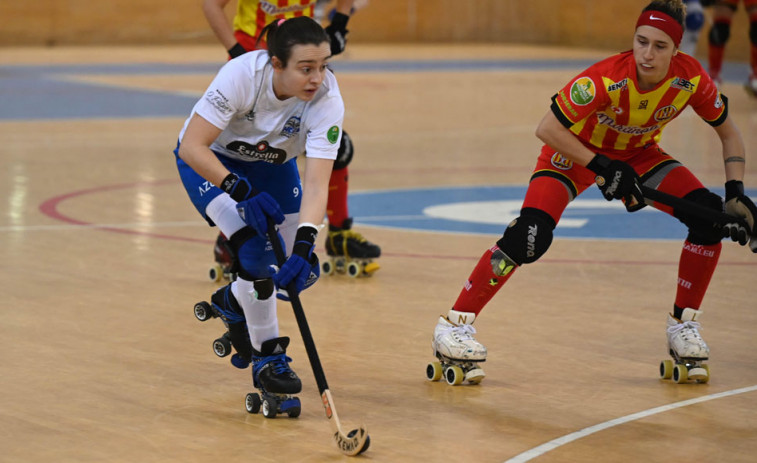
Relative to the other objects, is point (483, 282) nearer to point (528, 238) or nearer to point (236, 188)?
point (528, 238)

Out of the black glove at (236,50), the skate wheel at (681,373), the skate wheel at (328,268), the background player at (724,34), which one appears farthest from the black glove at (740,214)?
the background player at (724,34)

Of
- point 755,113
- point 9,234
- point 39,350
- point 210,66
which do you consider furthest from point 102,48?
point 39,350

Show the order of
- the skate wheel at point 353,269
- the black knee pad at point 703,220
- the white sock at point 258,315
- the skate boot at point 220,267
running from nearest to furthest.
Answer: the white sock at point 258,315 < the black knee pad at point 703,220 < the skate boot at point 220,267 < the skate wheel at point 353,269

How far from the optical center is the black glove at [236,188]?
179 inches

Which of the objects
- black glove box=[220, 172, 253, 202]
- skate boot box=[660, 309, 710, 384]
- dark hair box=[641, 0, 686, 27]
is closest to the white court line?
skate boot box=[660, 309, 710, 384]

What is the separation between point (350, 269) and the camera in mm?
7355

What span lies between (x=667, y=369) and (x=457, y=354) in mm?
908

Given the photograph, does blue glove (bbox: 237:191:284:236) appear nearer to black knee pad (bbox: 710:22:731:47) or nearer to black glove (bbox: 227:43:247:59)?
black glove (bbox: 227:43:247:59)

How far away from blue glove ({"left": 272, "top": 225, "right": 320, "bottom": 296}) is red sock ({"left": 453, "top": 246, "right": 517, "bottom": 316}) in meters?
0.95

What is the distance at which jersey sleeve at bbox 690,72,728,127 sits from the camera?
5.13 metres

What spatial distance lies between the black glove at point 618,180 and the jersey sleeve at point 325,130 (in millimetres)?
1065

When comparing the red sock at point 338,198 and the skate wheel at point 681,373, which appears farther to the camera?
the red sock at point 338,198

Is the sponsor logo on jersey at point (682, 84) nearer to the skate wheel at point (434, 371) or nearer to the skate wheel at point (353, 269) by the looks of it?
the skate wheel at point (434, 371)

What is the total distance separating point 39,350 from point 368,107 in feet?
38.5
